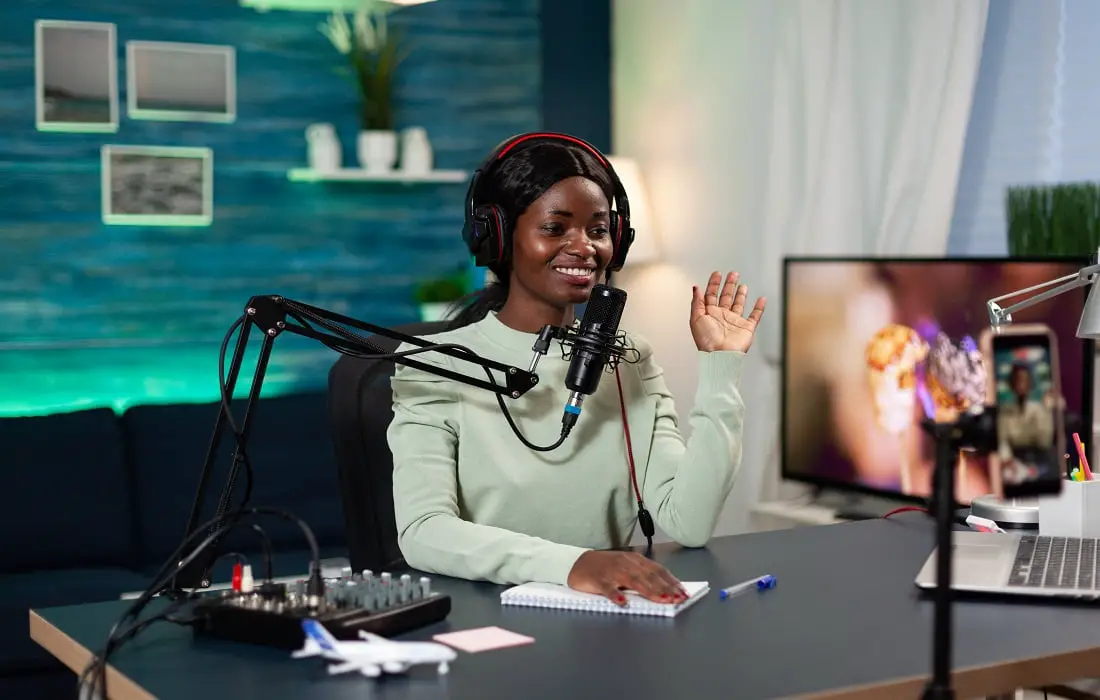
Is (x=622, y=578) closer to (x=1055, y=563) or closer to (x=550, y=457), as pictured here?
(x=550, y=457)

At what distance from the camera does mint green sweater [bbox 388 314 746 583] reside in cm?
178

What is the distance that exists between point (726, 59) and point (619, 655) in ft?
10.6

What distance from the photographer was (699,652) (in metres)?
1.28

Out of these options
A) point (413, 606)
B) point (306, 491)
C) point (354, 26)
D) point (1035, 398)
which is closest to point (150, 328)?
point (306, 491)

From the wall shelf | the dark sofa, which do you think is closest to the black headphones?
the dark sofa

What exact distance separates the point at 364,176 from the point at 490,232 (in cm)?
249

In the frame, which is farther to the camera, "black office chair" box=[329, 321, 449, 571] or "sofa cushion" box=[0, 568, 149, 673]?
"sofa cushion" box=[0, 568, 149, 673]

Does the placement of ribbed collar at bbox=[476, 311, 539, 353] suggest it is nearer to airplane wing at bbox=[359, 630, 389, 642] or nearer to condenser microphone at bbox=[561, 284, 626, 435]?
condenser microphone at bbox=[561, 284, 626, 435]

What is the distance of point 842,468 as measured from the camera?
11.6 ft

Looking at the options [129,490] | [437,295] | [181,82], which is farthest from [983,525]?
[181,82]

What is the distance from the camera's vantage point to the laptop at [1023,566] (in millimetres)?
1470

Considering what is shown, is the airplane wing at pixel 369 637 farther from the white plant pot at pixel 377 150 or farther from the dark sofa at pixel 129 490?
the white plant pot at pixel 377 150

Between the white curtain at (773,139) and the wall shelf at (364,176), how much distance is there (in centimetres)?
71

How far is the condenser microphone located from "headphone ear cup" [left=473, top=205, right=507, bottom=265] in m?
0.33
